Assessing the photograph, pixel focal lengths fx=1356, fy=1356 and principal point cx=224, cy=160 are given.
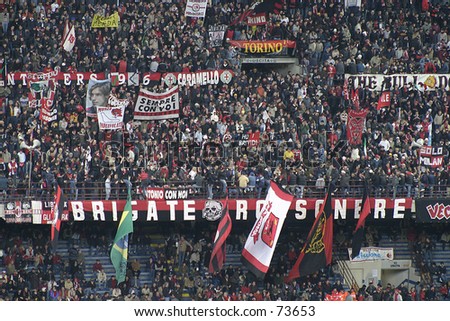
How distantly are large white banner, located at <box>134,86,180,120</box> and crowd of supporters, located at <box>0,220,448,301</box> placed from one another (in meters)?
3.86

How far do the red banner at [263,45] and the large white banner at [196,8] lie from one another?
5.37 ft

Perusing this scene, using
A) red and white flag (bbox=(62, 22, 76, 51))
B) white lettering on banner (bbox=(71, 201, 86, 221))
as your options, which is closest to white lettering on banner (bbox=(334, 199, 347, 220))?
white lettering on banner (bbox=(71, 201, 86, 221))

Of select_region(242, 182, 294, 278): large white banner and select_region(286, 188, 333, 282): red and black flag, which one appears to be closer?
select_region(242, 182, 294, 278): large white banner

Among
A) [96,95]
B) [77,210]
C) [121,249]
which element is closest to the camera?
[121,249]

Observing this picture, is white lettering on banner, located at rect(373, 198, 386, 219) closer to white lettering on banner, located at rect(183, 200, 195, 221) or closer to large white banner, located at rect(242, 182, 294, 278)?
large white banner, located at rect(242, 182, 294, 278)

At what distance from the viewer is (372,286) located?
40281 millimetres

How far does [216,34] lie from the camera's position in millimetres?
48812

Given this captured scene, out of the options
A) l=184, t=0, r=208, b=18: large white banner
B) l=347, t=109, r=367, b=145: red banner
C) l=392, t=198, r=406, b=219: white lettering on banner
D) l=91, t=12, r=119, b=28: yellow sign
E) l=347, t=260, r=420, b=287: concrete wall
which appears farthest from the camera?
l=184, t=0, r=208, b=18: large white banner

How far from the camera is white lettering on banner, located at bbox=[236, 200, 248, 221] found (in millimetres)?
41250

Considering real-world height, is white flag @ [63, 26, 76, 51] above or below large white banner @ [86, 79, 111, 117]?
above

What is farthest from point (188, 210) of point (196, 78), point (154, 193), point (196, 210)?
point (196, 78)

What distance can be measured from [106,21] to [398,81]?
10520mm

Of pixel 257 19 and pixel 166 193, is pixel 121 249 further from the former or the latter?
pixel 257 19
